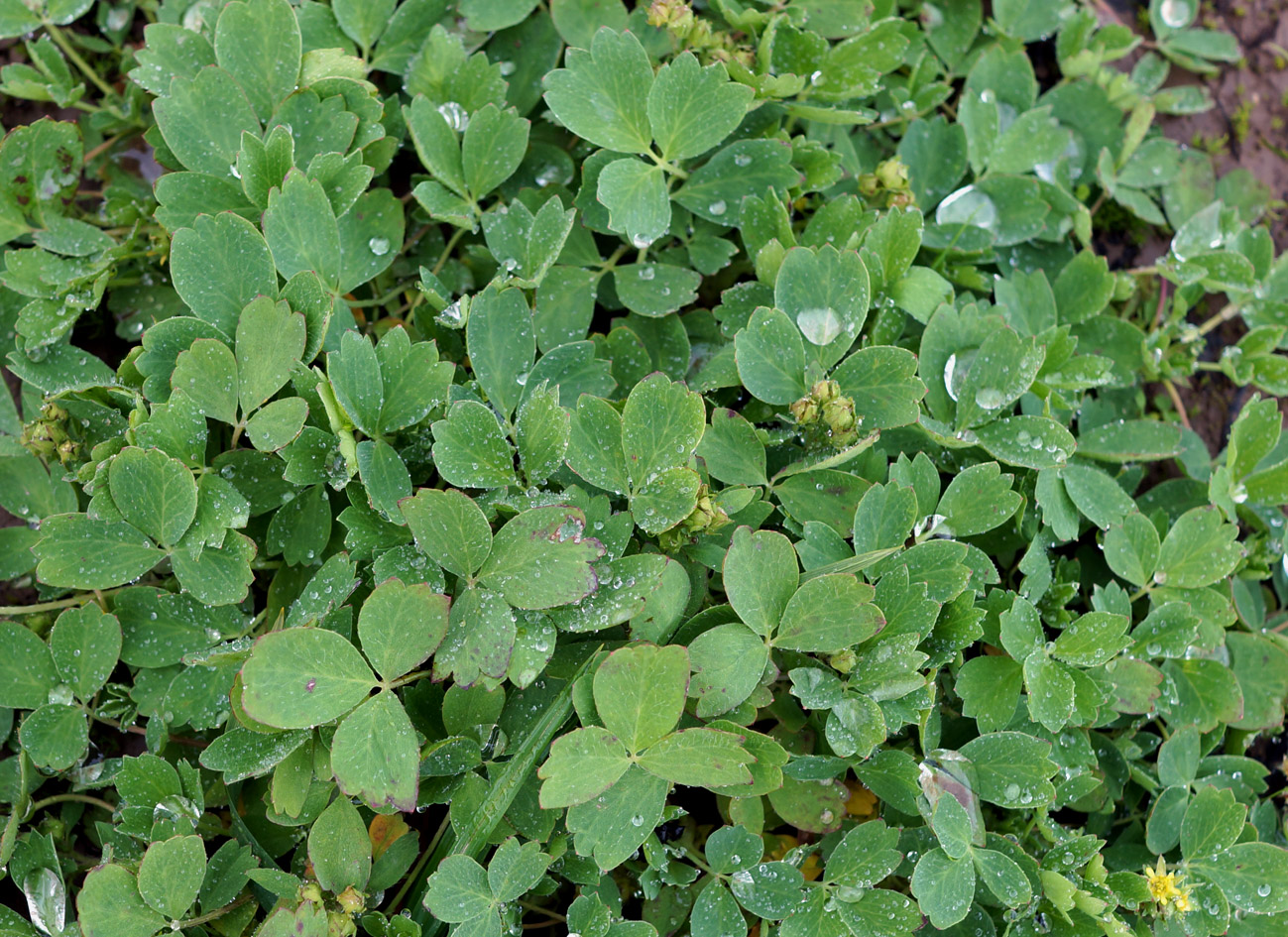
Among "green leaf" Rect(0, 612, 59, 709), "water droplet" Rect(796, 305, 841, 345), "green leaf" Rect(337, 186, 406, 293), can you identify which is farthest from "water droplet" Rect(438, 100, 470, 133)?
"green leaf" Rect(0, 612, 59, 709)

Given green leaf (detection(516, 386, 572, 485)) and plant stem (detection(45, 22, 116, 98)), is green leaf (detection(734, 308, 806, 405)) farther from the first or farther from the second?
plant stem (detection(45, 22, 116, 98))

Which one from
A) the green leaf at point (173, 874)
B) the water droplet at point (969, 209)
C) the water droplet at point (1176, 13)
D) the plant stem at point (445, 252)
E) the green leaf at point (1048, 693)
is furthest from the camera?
the water droplet at point (1176, 13)

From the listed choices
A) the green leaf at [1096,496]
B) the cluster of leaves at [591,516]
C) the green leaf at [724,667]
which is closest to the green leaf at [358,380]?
the cluster of leaves at [591,516]

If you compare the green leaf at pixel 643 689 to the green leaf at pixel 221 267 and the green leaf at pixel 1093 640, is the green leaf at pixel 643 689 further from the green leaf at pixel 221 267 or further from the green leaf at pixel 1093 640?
the green leaf at pixel 221 267

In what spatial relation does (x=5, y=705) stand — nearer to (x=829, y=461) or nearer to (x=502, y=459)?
(x=502, y=459)

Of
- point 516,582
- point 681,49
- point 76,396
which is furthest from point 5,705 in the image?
point 681,49

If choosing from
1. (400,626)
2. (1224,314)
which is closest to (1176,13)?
(1224,314)

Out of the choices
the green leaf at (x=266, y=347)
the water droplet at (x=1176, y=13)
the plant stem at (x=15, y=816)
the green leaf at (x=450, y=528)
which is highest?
the water droplet at (x=1176, y=13)
